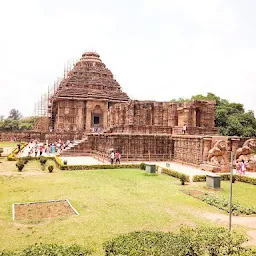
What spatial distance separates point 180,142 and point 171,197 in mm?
12210

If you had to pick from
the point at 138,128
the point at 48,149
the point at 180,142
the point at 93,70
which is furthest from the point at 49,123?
the point at 180,142

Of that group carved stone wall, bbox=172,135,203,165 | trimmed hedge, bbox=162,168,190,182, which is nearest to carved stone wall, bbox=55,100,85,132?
carved stone wall, bbox=172,135,203,165

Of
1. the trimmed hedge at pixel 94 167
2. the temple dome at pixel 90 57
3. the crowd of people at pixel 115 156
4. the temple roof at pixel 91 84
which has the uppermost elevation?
the temple dome at pixel 90 57

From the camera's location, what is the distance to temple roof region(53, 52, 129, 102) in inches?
1596

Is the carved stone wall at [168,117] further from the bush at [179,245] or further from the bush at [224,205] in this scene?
the bush at [179,245]

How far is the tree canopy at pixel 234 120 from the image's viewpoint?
4003 cm

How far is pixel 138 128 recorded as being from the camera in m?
26.7

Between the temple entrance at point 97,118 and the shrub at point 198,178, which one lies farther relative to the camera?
the temple entrance at point 97,118

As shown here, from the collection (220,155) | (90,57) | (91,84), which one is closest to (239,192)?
(220,155)

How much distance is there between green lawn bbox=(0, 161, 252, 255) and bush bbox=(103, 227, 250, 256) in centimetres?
102

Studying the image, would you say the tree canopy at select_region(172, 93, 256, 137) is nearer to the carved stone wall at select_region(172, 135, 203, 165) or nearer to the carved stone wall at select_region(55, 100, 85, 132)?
the carved stone wall at select_region(172, 135, 203, 165)

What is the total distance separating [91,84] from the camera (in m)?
41.8

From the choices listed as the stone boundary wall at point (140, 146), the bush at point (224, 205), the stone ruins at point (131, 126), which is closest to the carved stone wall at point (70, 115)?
the stone ruins at point (131, 126)

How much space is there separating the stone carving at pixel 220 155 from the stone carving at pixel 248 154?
1.94 m
